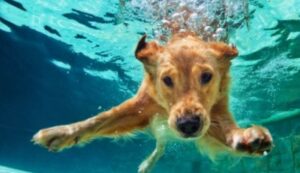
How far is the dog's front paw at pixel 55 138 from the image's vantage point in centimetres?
437

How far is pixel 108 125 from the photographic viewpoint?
523 centimetres

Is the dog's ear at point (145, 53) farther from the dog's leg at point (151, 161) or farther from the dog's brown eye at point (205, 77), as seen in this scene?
the dog's leg at point (151, 161)

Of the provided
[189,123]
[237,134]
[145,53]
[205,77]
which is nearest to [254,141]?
[237,134]

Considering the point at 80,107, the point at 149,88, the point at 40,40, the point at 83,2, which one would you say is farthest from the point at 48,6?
the point at 80,107

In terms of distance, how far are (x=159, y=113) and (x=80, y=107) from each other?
1758cm

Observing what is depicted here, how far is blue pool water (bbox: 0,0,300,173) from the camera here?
1145 cm

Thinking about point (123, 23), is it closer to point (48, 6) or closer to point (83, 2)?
point (83, 2)

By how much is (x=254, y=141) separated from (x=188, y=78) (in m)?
1.12

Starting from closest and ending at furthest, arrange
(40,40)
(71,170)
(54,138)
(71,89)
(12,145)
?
1. (54,138)
2. (40,40)
3. (71,89)
4. (12,145)
5. (71,170)

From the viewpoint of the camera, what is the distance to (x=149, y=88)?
528cm

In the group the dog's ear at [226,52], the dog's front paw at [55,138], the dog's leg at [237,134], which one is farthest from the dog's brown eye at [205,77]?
the dog's front paw at [55,138]

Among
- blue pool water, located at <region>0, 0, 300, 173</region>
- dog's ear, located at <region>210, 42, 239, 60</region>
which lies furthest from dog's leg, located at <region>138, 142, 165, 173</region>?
dog's ear, located at <region>210, 42, 239, 60</region>

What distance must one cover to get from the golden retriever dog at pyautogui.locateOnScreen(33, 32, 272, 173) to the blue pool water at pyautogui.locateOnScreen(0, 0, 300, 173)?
22.6 inches

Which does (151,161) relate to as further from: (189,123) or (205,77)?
(189,123)
